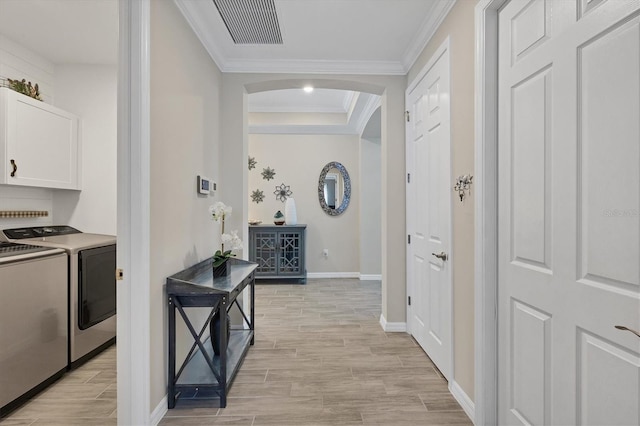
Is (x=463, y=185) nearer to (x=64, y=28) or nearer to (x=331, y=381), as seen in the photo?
(x=331, y=381)

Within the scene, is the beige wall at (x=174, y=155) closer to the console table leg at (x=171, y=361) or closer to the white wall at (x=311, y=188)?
the console table leg at (x=171, y=361)

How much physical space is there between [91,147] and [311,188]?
11.7 feet

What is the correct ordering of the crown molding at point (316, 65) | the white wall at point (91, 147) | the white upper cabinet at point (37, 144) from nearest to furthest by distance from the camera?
the white upper cabinet at point (37, 144), the crown molding at point (316, 65), the white wall at point (91, 147)

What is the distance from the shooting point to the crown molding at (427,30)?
233 cm

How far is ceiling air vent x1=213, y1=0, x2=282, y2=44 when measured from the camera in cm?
239

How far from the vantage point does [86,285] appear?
2643 mm

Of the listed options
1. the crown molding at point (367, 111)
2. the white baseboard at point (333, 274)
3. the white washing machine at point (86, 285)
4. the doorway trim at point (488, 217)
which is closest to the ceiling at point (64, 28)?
the white washing machine at point (86, 285)

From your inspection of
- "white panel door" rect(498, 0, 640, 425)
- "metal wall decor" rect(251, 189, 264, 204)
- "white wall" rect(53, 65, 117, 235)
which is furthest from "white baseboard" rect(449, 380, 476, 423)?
"metal wall decor" rect(251, 189, 264, 204)

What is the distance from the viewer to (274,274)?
220 inches

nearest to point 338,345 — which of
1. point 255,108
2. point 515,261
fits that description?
point 515,261

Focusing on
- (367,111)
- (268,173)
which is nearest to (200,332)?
(367,111)

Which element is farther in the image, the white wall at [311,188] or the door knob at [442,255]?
the white wall at [311,188]

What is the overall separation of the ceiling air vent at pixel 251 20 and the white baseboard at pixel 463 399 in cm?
288

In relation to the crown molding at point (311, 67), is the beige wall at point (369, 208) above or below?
below
